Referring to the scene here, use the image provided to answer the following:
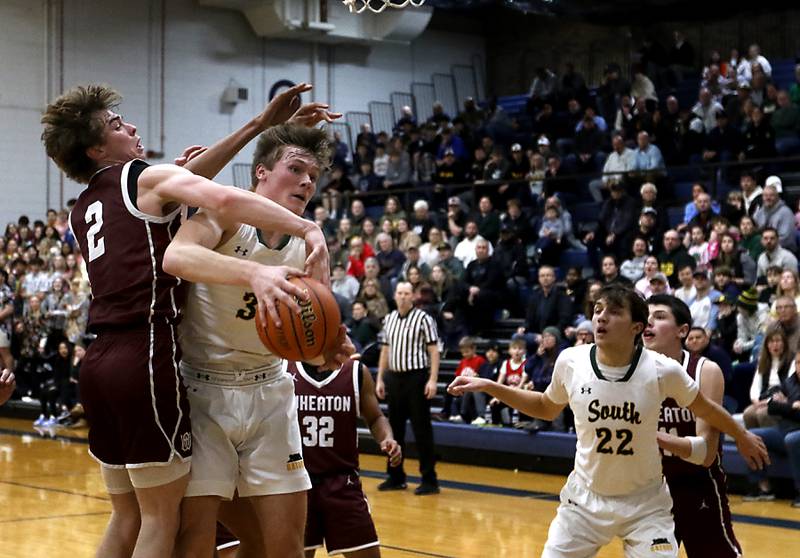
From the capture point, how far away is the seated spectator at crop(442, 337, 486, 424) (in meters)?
12.3

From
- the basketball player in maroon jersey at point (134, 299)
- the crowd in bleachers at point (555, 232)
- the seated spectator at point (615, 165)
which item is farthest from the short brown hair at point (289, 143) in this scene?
the seated spectator at point (615, 165)

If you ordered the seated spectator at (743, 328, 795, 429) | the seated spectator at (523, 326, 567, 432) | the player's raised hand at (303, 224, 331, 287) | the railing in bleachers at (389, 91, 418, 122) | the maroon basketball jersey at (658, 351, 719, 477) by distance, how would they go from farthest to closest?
the railing in bleachers at (389, 91, 418, 122) < the seated spectator at (523, 326, 567, 432) < the seated spectator at (743, 328, 795, 429) < the maroon basketball jersey at (658, 351, 719, 477) < the player's raised hand at (303, 224, 331, 287)

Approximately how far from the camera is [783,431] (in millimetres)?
9539

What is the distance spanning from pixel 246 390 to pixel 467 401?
27.8ft

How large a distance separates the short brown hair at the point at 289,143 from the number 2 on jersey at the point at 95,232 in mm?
585

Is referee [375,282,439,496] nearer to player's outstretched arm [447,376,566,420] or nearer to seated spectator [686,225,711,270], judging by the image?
seated spectator [686,225,711,270]

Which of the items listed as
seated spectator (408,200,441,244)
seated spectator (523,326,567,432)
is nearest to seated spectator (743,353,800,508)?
seated spectator (523,326,567,432)

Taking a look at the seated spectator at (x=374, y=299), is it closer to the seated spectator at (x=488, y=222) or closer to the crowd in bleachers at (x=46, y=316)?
the seated spectator at (x=488, y=222)

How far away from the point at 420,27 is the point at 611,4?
4.66 m

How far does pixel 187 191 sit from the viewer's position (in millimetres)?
3678

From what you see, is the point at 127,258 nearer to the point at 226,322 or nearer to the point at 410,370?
the point at 226,322

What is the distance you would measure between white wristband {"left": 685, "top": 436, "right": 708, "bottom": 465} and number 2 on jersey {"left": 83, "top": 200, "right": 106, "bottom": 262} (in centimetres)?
247

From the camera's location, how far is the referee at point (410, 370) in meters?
10.6

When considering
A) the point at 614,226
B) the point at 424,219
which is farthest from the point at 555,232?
the point at 424,219
